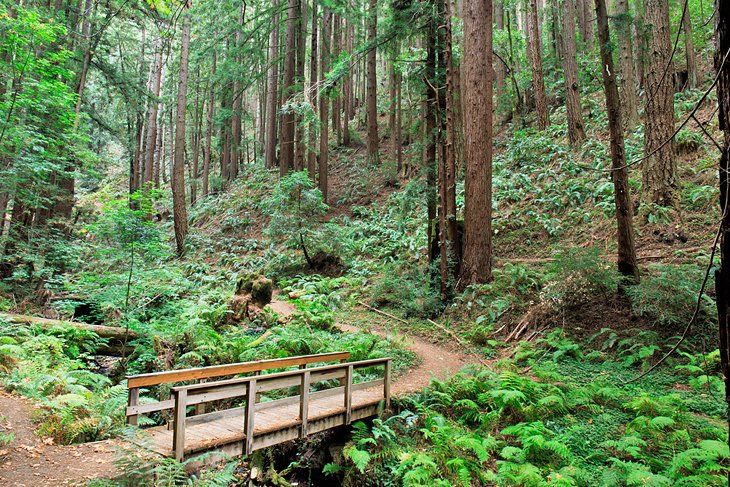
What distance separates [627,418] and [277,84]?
24.4 meters

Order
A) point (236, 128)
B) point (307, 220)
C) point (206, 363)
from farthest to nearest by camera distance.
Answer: point (236, 128) < point (307, 220) < point (206, 363)

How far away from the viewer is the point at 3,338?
7.75 metres

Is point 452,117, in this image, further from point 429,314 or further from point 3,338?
point 3,338

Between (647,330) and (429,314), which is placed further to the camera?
(429,314)

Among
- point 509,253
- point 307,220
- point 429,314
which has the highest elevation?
point 307,220

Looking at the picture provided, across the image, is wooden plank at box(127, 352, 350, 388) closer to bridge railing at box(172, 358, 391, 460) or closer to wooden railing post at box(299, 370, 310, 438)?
bridge railing at box(172, 358, 391, 460)

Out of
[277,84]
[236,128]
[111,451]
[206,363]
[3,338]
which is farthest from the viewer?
[236,128]

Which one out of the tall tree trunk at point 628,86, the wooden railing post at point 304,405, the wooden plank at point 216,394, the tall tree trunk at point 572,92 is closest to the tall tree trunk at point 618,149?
the wooden railing post at point 304,405

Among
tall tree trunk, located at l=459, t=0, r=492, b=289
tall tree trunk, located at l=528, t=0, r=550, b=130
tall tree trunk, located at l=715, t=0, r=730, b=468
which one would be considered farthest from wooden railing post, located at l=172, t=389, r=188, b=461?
tall tree trunk, located at l=528, t=0, r=550, b=130

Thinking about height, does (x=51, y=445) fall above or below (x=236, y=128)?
below

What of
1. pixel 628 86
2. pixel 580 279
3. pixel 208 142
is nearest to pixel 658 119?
pixel 580 279

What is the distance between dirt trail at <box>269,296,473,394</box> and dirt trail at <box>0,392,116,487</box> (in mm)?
4644

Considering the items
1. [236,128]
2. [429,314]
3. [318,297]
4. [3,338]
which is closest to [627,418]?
[429,314]

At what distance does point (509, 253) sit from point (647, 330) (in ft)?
18.3
